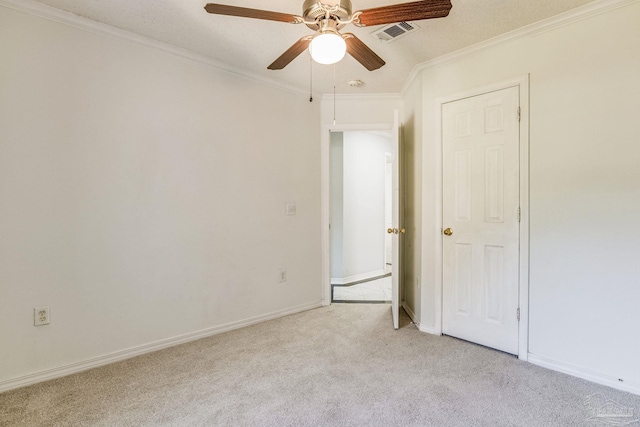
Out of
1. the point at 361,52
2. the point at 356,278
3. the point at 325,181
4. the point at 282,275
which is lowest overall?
the point at 356,278

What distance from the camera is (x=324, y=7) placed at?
1.54 metres

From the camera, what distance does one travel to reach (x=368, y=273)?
5.21m

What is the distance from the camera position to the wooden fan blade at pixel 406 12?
1.46m

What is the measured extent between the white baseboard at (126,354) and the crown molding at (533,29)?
286 centimetres

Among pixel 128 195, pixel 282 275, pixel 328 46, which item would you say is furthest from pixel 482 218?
pixel 128 195

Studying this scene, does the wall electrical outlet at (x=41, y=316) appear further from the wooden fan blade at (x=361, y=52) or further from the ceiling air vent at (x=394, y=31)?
the ceiling air vent at (x=394, y=31)

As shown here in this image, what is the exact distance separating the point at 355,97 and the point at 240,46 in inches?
59.5

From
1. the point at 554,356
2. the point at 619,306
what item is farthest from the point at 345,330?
the point at 619,306

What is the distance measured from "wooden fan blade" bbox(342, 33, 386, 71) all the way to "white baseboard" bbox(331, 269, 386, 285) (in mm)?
3406

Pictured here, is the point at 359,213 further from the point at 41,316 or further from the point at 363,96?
the point at 41,316

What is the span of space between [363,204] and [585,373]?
3495 mm

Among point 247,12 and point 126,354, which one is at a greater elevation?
point 247,12

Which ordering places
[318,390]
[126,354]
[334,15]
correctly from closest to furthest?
1. [334,15]
2. [318,390]
3. [126,354]

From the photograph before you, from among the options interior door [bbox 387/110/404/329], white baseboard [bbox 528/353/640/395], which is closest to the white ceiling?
interior door [bbox 387/110/404/329]
